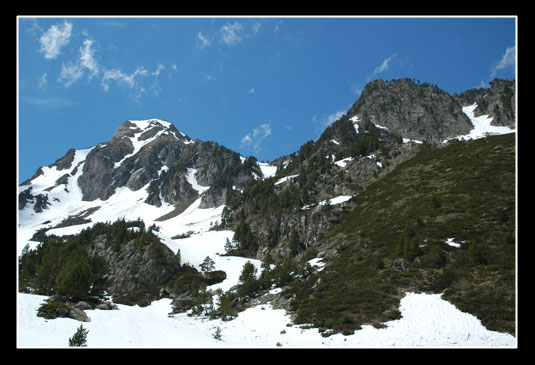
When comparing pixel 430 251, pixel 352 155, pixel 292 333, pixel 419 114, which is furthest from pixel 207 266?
pixel 419 114

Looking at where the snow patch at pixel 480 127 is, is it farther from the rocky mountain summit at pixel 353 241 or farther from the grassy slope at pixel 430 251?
the grassy slope at pixel 430 251

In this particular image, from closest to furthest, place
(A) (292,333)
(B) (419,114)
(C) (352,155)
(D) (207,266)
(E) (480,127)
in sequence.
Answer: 1. (A) (292,333)
2. (D) (207,266)
3. (C) (352,155)
4. (E) (480,127)
5. (B) (419,114)

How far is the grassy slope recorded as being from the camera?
23.2m

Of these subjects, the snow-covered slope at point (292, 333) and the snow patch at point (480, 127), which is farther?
the snow patch at point (480, 127)

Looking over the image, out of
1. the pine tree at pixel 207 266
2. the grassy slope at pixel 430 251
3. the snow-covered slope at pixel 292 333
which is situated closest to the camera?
the snow-covered slope at pixel 292 333

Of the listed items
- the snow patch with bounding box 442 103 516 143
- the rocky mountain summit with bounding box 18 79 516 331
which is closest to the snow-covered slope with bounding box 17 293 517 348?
the rocky mountain summit with bounding box 18 79 516 331

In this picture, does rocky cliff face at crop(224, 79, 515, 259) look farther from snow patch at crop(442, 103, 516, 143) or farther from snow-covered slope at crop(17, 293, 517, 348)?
snow-covered slope at crop(17, 293, 517, 348)

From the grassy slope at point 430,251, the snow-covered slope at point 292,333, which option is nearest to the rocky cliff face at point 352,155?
the grassy slope at point 430,251

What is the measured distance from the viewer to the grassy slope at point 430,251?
2320cm

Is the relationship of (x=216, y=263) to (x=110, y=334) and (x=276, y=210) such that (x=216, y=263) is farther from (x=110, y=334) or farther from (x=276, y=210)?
(x=110, y=334)

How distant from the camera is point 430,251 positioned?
31141 mm

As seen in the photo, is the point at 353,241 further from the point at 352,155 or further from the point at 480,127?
the point at 480,127
